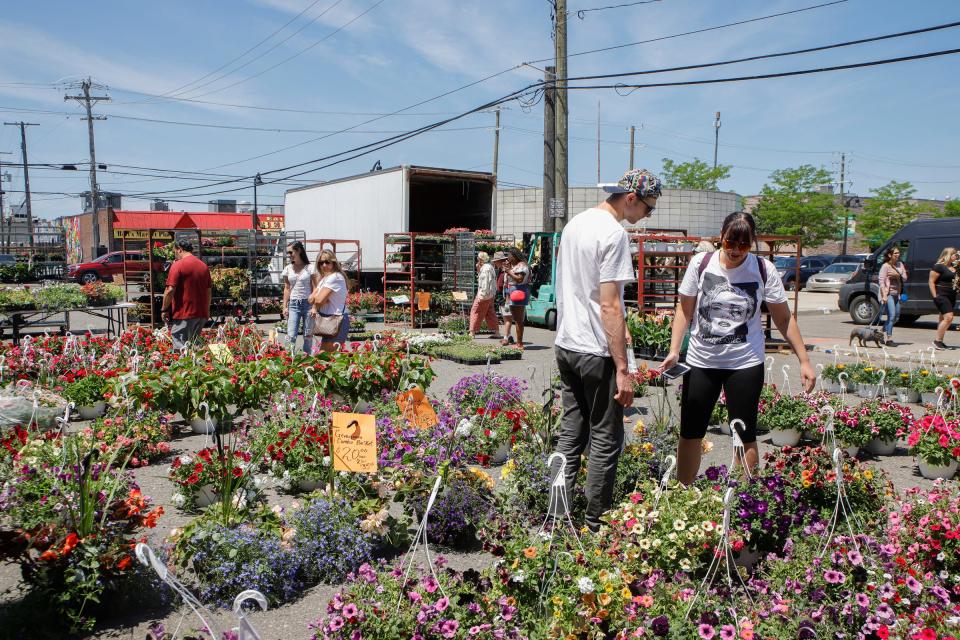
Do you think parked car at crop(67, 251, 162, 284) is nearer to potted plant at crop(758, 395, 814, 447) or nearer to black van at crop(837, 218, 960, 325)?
black van at crop(837, 218, 960, 325)

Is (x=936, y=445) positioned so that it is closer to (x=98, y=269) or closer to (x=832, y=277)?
(x=832, y=277)

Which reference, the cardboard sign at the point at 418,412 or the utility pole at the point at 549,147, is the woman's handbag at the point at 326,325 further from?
the utility pole at the point at 549,147

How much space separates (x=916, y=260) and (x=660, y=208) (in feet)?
49.1

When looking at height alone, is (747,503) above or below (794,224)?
below

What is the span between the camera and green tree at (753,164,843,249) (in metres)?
49.0

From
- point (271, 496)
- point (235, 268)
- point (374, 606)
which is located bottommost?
point (271, 496)

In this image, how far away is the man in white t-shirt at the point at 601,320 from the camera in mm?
3660

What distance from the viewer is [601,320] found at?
3.74 meters

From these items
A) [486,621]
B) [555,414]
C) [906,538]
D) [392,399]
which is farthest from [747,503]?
[392,399]

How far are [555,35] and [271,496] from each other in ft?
48.0

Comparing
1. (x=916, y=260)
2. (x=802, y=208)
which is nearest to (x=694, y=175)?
(x=802, y=208)

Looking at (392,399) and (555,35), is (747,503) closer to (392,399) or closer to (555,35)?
(392,399)

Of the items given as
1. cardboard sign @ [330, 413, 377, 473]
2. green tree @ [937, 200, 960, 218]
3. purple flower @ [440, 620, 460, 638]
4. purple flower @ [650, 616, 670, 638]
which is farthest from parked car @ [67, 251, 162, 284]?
green tree @ [937, 200, 960, 218]

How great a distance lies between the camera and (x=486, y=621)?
2850 millimetres
